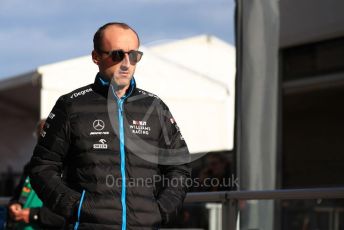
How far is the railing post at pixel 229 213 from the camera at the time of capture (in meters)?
4.56

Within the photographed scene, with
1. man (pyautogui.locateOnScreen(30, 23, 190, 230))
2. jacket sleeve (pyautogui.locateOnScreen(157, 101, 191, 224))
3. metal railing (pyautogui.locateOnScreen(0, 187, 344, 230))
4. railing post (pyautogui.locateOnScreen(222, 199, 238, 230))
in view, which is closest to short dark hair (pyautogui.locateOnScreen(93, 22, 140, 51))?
man (pyautogui.locateOnScreen(30, 23, 190, 230))

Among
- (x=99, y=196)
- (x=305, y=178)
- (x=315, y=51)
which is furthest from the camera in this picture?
(x=305, y=178)

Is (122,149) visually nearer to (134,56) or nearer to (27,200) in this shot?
(134,56)

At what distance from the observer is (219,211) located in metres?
4.85

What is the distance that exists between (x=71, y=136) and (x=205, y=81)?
10.9 meters

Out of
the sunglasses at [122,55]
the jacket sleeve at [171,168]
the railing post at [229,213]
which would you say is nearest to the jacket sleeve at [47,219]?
the railing post at [229,213]

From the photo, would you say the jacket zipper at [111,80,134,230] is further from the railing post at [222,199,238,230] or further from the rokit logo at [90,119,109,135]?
the railing post at [222,199,238,230]

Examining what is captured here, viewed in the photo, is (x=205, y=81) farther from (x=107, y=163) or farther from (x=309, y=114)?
(x=107, y=163)

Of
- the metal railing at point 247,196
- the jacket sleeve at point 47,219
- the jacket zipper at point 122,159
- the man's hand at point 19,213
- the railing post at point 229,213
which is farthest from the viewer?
the man's hand at point 19,213

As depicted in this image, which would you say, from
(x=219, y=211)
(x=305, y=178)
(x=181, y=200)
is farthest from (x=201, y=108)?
(x=181, y=200)

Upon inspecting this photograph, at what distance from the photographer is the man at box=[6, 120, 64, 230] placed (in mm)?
5238

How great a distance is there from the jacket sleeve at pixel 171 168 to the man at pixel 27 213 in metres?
2.01

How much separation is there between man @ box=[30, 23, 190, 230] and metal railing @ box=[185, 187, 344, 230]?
959 mm

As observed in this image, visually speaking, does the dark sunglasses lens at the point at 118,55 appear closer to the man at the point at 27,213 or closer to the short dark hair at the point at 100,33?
the short dark hair at the point at 100,33
